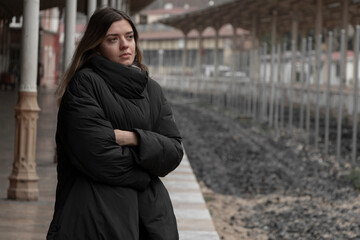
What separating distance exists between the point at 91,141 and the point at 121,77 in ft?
0.75

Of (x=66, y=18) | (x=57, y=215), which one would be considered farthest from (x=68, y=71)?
(x=66, y=18)

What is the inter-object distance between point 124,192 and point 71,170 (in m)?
0.19

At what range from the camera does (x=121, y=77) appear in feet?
8.98

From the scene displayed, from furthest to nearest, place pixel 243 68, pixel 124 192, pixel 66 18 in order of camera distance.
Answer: pixel 243 68, pixel 66 18, pixel 124 192

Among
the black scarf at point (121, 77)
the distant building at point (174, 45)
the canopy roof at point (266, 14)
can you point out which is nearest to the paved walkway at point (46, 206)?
the black scarf at point (121, 77)

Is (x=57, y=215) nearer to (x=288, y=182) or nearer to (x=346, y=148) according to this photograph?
(x=288, y=182)

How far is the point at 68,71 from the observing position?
282 cm

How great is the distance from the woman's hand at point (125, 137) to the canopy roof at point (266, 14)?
1916cm

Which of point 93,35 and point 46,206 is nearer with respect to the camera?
point 93,35

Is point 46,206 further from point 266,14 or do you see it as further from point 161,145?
point 266,14

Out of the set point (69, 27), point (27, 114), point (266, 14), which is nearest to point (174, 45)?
point (266, 14)

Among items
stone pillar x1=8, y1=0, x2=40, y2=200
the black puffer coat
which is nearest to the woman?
the black puffer coat

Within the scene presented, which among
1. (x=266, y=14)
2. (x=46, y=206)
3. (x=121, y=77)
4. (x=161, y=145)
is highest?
(x=266, y=14)

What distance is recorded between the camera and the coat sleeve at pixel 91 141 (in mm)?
2676
